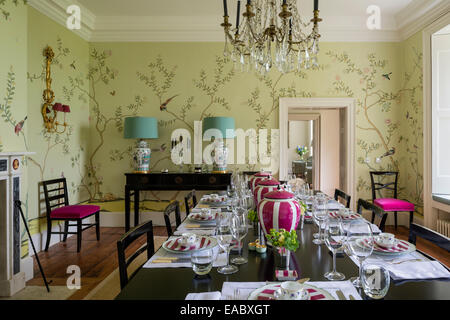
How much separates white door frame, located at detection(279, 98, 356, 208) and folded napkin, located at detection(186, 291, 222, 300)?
3.68 meters

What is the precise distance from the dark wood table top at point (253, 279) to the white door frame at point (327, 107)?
322 cm

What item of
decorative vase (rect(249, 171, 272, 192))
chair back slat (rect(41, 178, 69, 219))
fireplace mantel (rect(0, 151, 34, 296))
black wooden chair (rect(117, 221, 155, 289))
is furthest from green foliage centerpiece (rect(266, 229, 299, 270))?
chair back slat (rect(41, 178, 69, 219))

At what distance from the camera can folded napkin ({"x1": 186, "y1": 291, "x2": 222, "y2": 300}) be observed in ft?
3.27

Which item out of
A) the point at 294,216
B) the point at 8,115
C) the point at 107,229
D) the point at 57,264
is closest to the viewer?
the point at 294,216

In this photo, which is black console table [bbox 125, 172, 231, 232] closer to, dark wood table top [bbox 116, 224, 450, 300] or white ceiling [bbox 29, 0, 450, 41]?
white ceiling [bbox 29, 0, 450, 41]

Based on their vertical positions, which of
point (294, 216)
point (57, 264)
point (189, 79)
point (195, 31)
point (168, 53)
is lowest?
point (57, 264)

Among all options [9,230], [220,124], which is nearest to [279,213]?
[9,230]

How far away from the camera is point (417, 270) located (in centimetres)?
121
